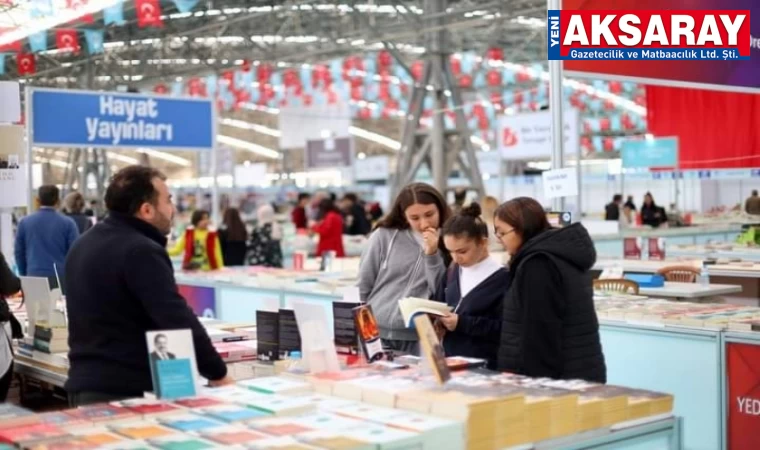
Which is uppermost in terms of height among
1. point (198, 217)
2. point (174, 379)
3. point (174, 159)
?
point (174, 159)

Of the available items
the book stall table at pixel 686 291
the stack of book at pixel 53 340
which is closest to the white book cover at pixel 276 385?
the stack of book at pixel 53 340

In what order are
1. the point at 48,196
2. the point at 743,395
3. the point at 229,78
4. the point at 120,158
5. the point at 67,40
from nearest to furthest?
the point at 743,395 < the point at 48,196 < the point at 67,40 < the point at 229,78 < the point at 120,158

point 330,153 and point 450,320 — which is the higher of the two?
point 330,153

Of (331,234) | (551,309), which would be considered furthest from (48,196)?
(551,309)

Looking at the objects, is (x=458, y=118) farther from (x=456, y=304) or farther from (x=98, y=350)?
(x=98, y=350)

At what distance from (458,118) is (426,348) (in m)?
12.2

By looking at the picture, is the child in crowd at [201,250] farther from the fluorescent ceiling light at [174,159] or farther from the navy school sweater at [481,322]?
the fluorescent ceiling light at [174,159]

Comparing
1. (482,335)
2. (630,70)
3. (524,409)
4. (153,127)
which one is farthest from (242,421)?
(153,127)

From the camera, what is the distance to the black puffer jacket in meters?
3.07

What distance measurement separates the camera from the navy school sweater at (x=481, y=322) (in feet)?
11.3

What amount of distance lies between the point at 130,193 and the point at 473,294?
1326mm

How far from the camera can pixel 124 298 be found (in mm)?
2793

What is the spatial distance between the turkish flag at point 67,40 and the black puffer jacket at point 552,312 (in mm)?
6259

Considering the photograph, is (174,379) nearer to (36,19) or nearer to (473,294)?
(473,294)
